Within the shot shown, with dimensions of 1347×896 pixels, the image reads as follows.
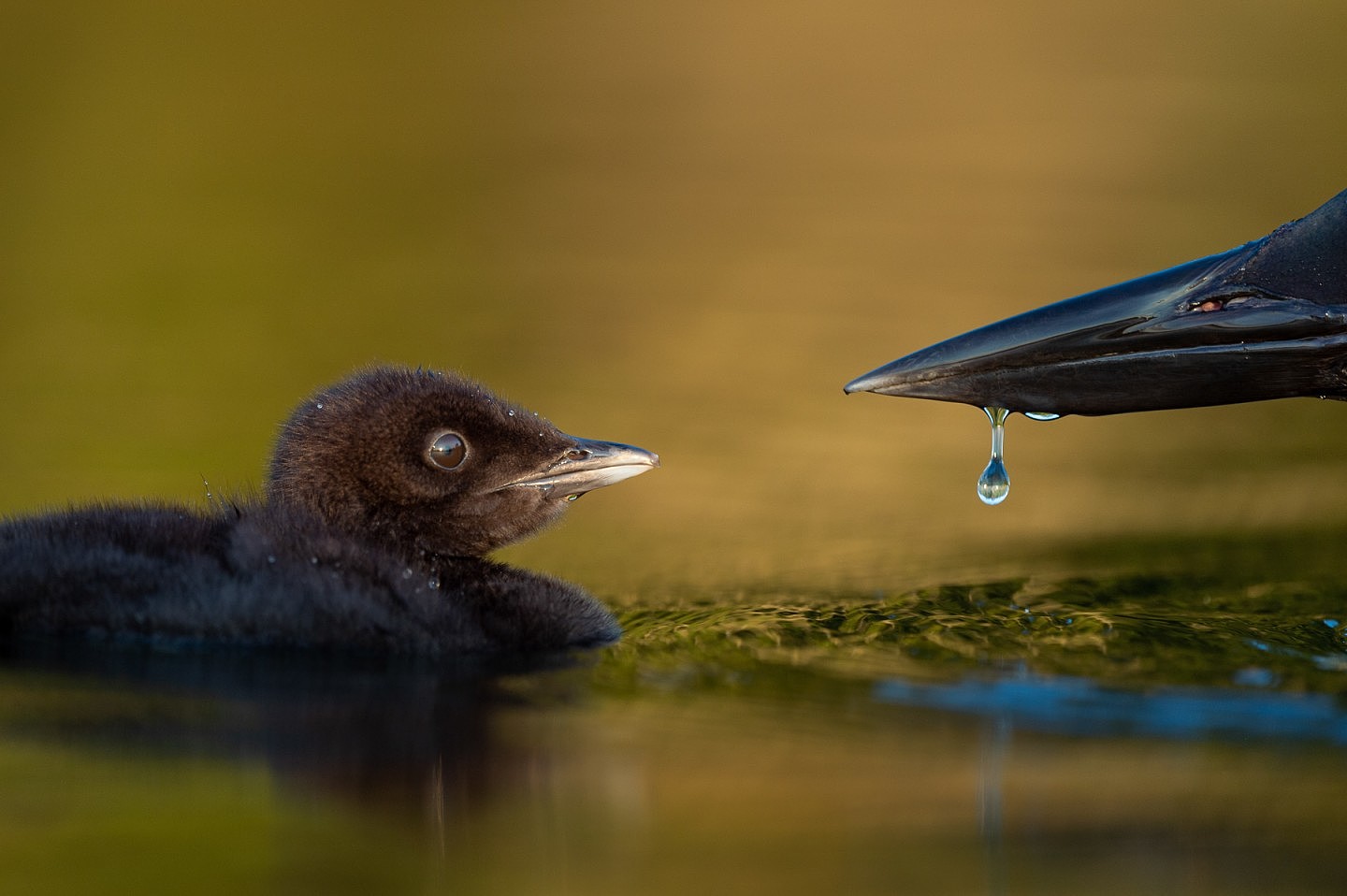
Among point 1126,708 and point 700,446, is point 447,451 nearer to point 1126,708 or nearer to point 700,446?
point 1126,708

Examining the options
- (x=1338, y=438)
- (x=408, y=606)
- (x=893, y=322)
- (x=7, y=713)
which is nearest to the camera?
(x=7, y=713)

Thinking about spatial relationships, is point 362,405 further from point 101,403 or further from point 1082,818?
point 101,403

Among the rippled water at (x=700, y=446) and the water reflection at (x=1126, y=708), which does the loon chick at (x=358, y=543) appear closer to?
the rippled water at (x=700, y=446)

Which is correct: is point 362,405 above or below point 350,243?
below

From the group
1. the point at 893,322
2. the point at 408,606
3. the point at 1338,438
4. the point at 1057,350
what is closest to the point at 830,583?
the point at 1057,350

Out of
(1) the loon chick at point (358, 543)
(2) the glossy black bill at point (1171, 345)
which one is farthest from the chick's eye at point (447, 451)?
(2) the glossy black bill at point (1171, 345)

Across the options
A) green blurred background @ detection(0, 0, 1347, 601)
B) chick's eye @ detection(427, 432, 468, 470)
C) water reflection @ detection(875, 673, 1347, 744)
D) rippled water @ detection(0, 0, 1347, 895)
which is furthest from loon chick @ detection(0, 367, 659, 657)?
water reflection @ detection(875, 673, 1347, 744)
